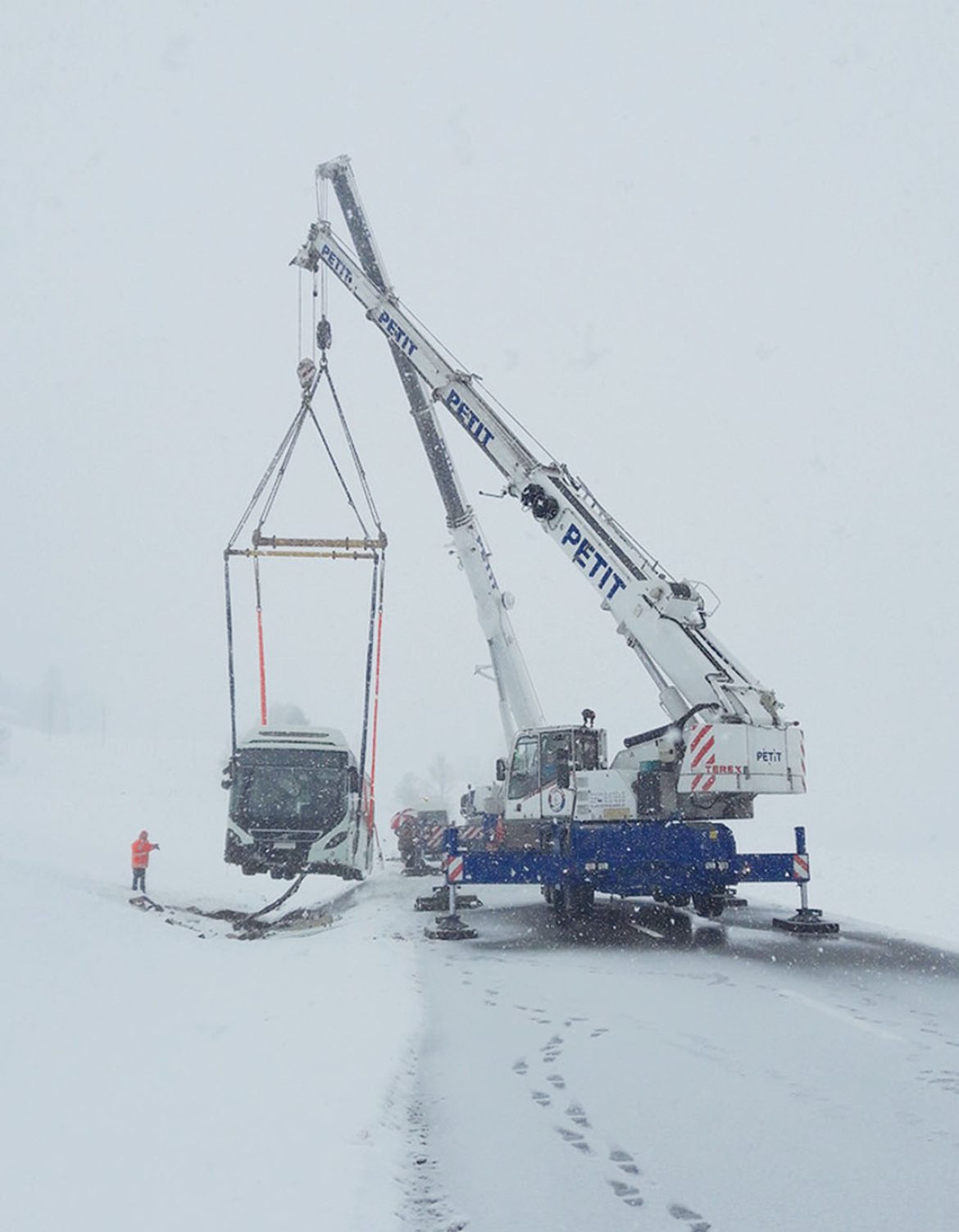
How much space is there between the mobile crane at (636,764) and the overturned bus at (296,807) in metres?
2.45

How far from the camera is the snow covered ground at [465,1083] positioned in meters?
3.99

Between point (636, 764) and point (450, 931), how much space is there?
11.7 feet

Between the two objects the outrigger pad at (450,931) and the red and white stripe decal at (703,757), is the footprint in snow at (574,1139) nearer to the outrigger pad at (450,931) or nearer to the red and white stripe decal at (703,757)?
the outrigger pad at (450,931)

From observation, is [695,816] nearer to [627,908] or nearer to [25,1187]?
[627,908]

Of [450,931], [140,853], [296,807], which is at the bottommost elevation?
[450,931]

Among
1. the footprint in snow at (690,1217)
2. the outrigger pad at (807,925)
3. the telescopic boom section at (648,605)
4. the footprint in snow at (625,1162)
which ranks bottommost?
the outrigger pad at (807,925)

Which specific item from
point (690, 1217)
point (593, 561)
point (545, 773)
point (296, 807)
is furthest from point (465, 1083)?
point (296, 807)

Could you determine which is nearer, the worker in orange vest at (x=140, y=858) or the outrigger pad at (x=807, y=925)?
the outrigger pad at (x=807, y=925)

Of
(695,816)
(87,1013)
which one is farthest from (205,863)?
(87,1013)

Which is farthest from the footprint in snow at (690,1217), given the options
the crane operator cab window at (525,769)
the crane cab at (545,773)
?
the crane operator cab window at (525,769)

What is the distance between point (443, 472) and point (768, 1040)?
1442 centimetres

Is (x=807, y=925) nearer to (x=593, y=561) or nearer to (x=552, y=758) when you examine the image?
(x=552, y=758)

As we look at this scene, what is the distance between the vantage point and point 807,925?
41.1 ft

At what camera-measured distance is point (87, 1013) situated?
6.11 metres
